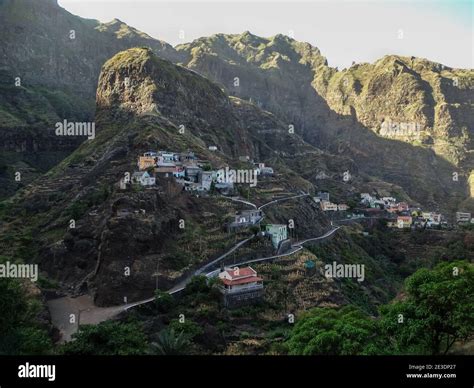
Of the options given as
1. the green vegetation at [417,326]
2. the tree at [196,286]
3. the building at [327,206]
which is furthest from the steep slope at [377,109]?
the green vegetation at [417,326]

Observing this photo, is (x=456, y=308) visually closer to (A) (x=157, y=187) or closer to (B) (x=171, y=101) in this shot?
(A) (x=157, y=187)

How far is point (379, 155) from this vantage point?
13562 centimetres

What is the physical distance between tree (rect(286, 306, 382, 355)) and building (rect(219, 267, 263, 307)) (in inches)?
459

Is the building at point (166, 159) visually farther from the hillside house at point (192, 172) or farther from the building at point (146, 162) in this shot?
the hillside house at point (192, 172)

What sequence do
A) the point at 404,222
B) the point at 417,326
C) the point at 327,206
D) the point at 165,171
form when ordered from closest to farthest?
the point at 417,326 → the point at 165,171 → the point at 327,206 → the point at 404,222

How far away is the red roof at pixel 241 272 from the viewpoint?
28289mm

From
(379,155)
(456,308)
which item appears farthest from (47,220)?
(379,155)

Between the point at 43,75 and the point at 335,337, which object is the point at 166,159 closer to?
the point at 335,337

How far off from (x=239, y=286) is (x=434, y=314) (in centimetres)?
1675

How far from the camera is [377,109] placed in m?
147

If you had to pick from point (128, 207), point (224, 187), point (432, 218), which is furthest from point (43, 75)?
point (128, 207)

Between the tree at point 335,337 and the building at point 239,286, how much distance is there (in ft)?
38.2

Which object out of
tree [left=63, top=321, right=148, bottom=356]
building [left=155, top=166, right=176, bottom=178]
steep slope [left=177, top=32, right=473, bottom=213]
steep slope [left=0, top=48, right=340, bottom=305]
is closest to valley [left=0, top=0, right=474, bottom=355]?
tree [left=63, top=321, right=148, bottom=356]

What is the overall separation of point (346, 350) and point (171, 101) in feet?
192
